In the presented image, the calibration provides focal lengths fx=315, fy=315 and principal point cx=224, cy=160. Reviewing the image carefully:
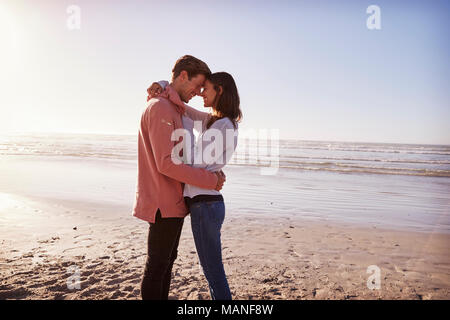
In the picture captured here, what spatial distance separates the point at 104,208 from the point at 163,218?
5299mm

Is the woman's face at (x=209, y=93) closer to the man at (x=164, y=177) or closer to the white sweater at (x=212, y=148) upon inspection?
the man at (x=164, y=177)

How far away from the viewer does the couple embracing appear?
2.03 m

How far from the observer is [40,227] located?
5406mm

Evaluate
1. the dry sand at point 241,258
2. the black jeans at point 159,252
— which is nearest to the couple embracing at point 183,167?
the black jeans at point 159,252

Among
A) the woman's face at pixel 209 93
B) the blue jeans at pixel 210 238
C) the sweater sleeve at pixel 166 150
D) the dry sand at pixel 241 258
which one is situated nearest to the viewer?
the sweater sleeve at pixel 166 150

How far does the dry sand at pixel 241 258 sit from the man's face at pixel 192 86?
212 centimetres

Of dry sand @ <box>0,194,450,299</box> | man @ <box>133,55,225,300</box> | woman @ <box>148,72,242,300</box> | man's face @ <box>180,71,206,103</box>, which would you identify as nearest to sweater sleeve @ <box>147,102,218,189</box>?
man @ <box>133,55,225,300</box>

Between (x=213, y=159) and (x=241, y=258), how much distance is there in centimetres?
267

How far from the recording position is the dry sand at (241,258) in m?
3.40

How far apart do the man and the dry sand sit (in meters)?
1.30

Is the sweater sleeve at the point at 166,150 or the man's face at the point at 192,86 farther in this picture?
the man's face at the point at 192,86

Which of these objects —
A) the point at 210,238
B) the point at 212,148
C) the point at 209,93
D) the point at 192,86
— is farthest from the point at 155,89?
the point at 210,238
